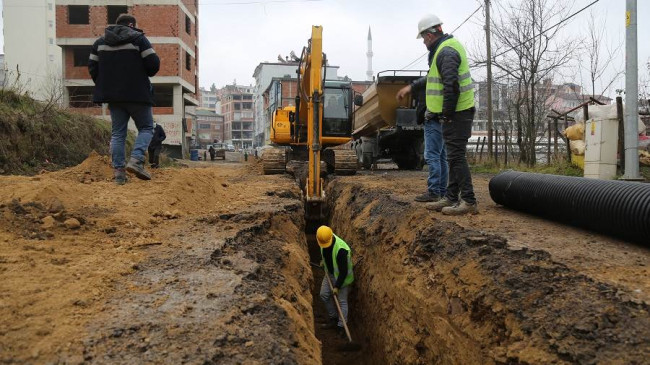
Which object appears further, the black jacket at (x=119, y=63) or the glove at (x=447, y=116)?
the black jacket at (x=119, y=63)

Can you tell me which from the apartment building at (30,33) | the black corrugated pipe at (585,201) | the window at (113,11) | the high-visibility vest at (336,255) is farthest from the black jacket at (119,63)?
the apartment building at (30,33)

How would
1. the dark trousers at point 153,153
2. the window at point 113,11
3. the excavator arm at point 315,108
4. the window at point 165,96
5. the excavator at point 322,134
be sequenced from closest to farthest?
the excavator arm at point 315,108 → the excavator at point 322,134 → the dark trousers at point 153,153 → the window at point 113,11 → the window at point 165,96

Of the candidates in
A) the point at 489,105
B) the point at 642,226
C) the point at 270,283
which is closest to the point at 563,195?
the point at 642,226

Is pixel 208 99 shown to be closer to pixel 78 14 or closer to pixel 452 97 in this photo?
pixel 78 14

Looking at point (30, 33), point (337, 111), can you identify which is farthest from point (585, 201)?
point (30, 33)

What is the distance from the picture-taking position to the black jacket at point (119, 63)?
16.4 feet

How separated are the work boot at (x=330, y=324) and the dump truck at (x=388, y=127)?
A: 626cm

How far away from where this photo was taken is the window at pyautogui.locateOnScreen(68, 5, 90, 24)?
2952 cm

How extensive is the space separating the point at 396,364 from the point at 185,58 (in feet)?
96.5

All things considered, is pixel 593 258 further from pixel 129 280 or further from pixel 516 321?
pixel 129 280

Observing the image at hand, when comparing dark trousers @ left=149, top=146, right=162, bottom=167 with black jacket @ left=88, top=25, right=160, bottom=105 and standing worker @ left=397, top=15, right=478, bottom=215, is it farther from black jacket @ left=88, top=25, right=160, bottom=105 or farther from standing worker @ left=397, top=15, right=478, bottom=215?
standing worker @ left=397, top=15, right=478, bottom=215

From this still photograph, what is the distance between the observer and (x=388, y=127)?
14.4 m

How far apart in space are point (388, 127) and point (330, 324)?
29.6 ft

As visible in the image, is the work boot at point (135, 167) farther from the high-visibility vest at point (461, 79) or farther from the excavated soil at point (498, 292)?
the high-visibility vest at point (461, 79)
